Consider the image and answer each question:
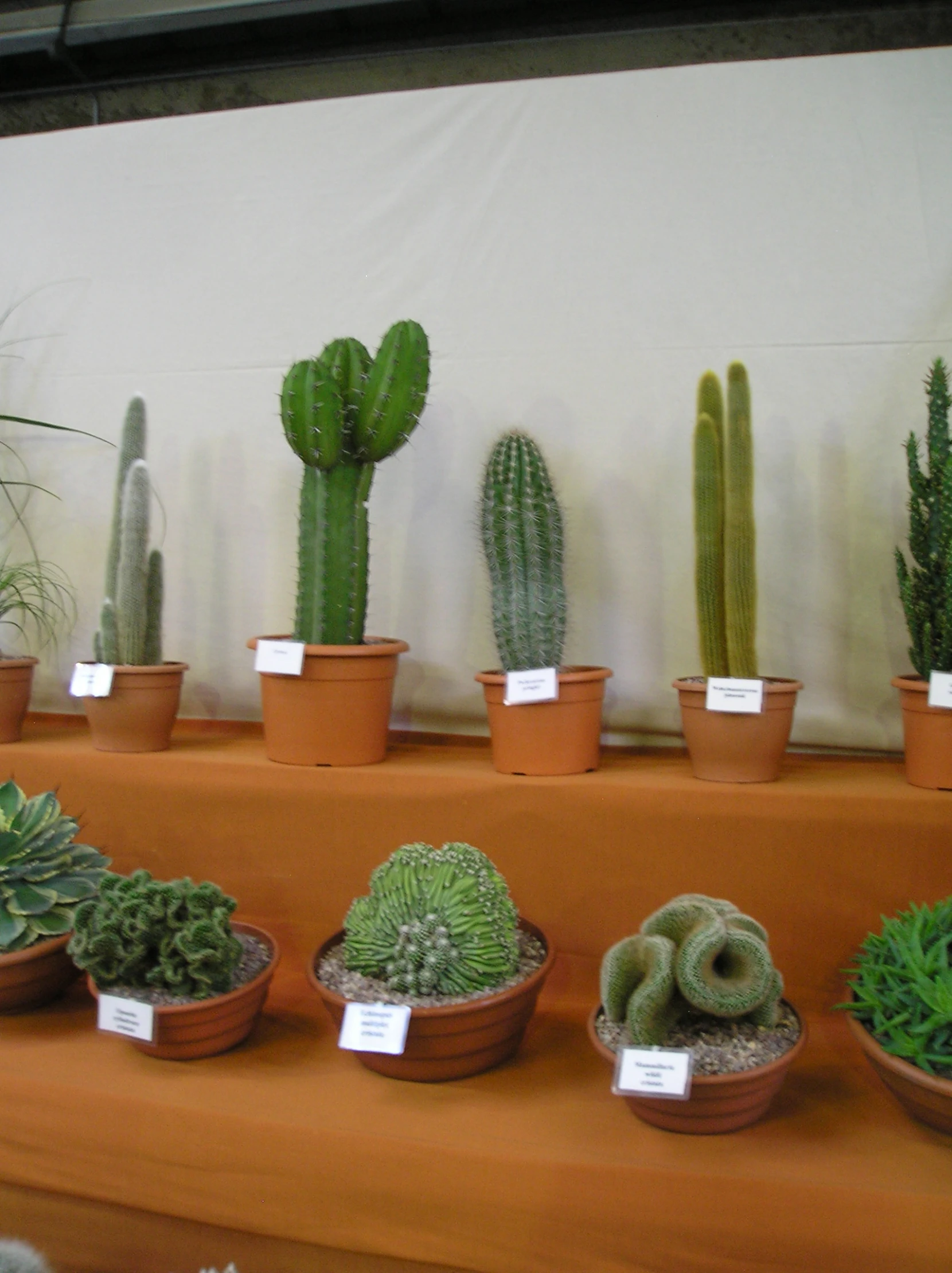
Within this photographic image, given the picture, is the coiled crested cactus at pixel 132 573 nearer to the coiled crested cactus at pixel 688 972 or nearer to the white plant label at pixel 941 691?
the coiled crested cactus at pixel 688 972

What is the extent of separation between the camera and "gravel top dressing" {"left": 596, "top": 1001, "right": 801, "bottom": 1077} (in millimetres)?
928

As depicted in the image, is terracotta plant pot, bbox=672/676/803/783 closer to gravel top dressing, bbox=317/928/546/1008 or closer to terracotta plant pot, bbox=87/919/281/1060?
gravel top dressing, bbox=317/928/546/1008

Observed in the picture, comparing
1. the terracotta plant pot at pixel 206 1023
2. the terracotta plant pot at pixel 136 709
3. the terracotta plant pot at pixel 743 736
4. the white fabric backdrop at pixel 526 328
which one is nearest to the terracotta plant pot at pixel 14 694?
the terracotta plant pot at pixel 136 709

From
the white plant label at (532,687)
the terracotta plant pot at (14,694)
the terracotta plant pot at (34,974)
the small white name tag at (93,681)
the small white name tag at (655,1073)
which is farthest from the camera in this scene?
the terracotta plant pot at (14,694)

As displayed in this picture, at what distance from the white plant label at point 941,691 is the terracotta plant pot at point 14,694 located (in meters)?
1.55

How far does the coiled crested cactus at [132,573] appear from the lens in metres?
1.52

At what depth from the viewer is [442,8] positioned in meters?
1.97

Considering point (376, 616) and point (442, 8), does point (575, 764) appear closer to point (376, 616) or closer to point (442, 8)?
point (376, 616)

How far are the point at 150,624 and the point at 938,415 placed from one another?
1.34 m

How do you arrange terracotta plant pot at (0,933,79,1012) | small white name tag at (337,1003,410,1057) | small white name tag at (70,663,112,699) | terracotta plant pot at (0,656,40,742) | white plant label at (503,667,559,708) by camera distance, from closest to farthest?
small white name tag at (337,1003,410,1057), terracotta plant pot at (0,933,79,1012), white plant label at (503,667,559,708), small white name tag at (70,663,112,699), terracotta plant pot at (0,656,40,742)

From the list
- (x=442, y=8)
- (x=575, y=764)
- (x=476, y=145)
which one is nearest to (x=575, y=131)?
(x=476, y=145)

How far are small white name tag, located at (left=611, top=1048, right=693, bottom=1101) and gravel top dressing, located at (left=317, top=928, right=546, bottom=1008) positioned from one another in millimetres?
192

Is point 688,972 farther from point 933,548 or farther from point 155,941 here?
point 933,548

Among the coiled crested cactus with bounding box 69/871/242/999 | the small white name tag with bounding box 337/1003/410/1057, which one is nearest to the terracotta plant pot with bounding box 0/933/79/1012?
the coiled crested cactus with bounding box 69/871/242/999
